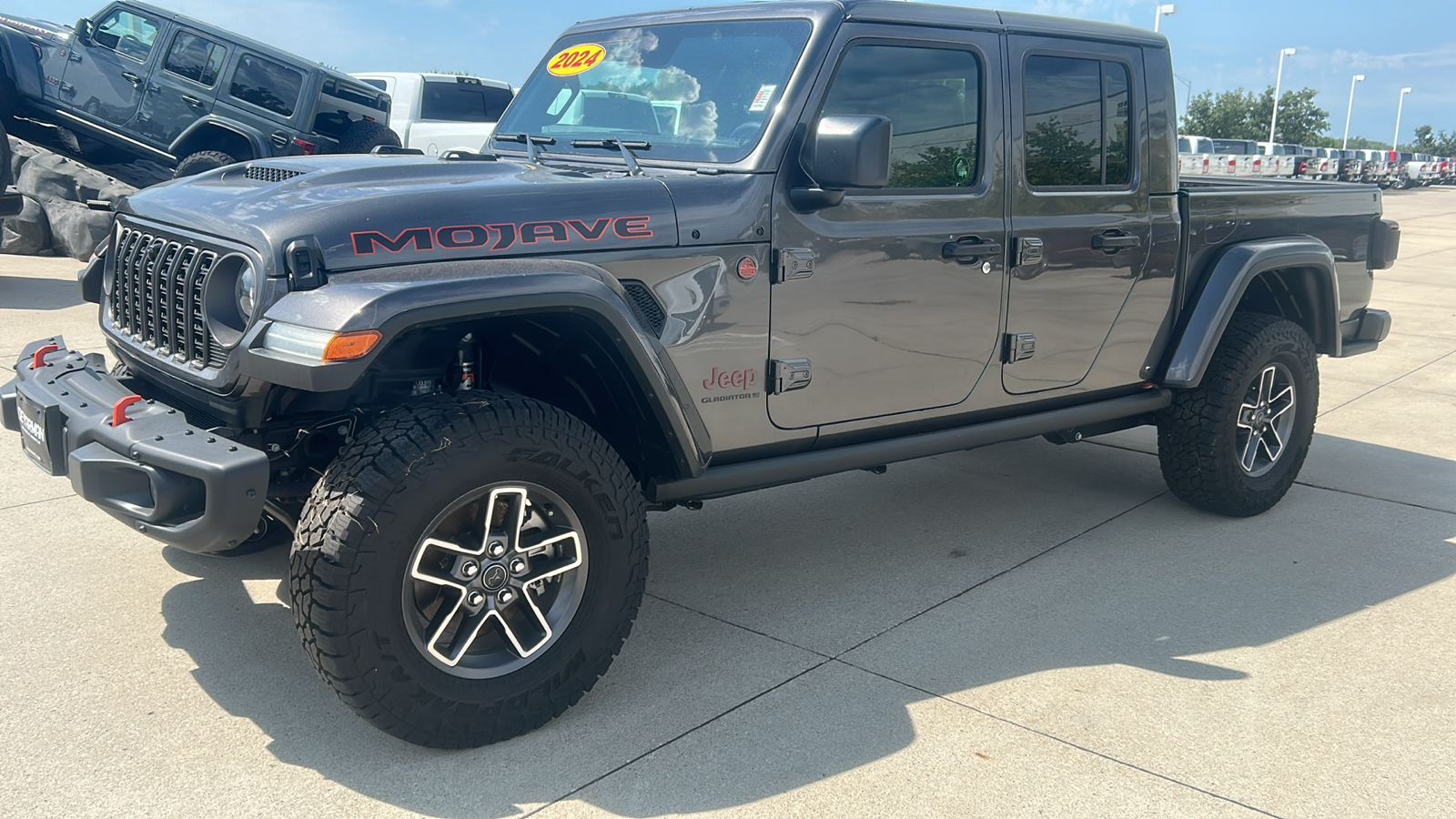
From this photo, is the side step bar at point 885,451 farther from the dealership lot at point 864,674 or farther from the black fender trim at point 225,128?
the black fender trim at point 225,128

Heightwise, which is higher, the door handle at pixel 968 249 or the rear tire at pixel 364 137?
the rear tire at pixel 364 137

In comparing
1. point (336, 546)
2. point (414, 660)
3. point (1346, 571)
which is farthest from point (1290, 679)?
point (336, 546)

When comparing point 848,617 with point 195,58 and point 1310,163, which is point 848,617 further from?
point 1310,163

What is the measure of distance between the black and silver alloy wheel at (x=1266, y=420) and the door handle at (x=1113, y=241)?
1.03 metres

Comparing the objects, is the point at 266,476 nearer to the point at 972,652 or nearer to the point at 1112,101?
the point at 972,652

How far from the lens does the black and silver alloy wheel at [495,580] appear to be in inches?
118

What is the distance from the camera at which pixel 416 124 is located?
14.5 metres

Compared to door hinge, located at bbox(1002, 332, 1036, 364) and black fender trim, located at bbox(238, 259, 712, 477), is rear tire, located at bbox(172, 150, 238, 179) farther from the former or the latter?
black fender trim, located at bbox(238, 259, 712, 477)

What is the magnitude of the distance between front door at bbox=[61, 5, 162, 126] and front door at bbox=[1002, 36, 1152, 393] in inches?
425

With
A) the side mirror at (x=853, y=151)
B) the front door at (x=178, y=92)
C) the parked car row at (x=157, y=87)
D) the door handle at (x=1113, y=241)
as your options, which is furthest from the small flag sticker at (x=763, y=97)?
the front door at (x=178, y=92)

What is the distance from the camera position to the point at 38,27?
12266 millimetres

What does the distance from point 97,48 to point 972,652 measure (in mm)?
11900

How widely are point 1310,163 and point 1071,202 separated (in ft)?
132

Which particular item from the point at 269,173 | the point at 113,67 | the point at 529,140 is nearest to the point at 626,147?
the point at 529,140
